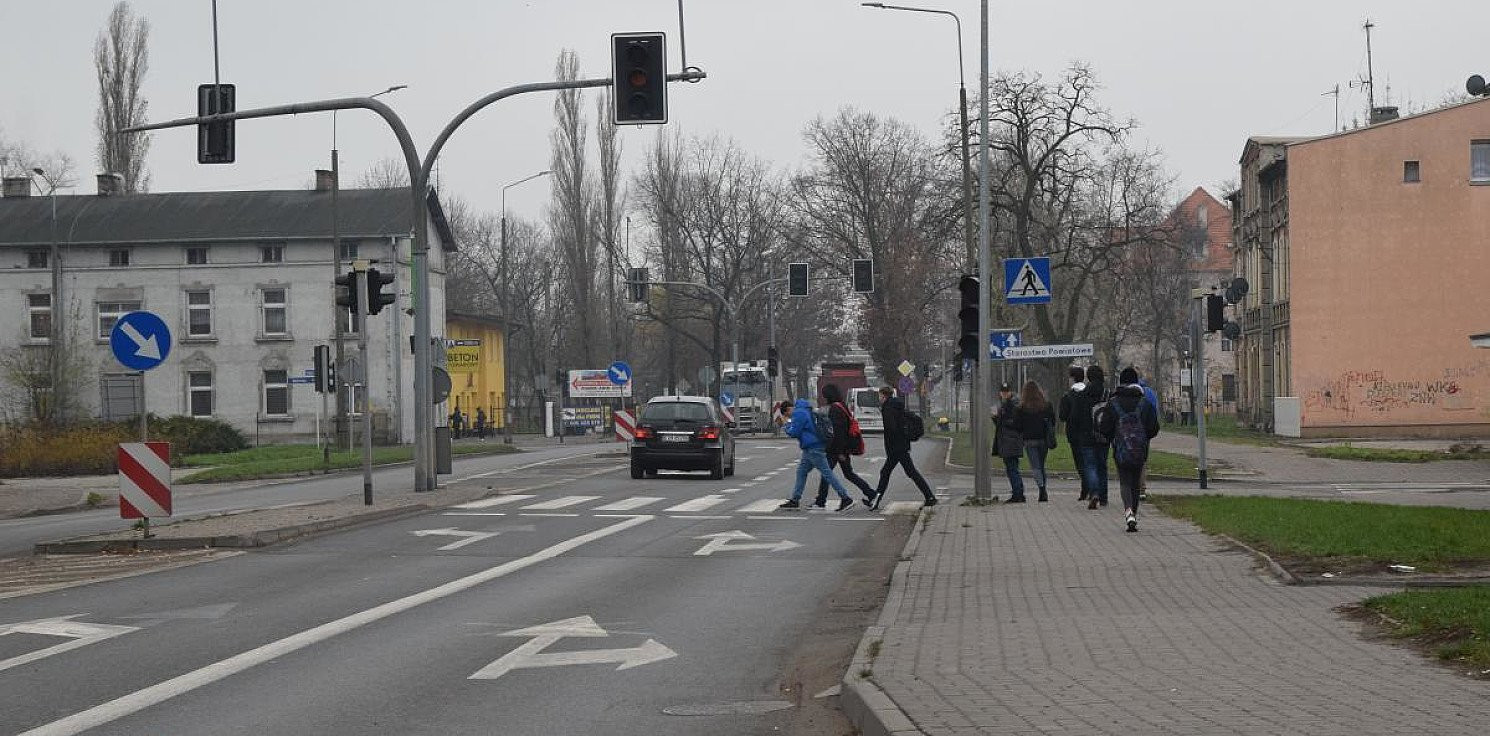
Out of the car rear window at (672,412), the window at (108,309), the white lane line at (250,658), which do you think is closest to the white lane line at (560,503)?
the car rear window at (672,412)

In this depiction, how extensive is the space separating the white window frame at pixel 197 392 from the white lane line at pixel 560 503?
44.9 metres

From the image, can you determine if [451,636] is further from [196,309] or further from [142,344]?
[196,309]

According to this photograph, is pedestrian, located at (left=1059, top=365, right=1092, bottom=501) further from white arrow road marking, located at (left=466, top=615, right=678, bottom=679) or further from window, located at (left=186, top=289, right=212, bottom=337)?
window, located at (left=186, top=289, right=212, bottom=337)

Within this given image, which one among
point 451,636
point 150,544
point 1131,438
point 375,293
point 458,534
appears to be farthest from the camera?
point 375,293

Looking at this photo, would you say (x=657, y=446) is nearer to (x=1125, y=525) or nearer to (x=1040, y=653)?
(x=1125, y=525)

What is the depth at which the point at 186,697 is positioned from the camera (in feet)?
28.2

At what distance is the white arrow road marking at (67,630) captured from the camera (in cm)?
1039

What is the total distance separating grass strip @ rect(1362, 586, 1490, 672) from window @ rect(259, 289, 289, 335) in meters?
60.8

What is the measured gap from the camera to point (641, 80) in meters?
20.2

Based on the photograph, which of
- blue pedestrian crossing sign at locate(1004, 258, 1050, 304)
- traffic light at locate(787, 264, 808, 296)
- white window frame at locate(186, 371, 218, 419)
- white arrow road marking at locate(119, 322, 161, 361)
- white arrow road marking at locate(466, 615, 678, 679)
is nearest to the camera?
white arrow road marking at locate(466, 615, 678, 679)

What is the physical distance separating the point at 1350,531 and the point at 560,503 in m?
12.0

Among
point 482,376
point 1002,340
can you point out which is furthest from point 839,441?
point 482,376

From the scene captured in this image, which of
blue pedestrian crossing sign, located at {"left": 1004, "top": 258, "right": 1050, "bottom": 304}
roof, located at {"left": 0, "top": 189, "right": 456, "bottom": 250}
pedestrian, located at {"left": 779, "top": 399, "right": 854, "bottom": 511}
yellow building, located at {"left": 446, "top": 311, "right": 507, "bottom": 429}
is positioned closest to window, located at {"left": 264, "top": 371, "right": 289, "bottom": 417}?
roof, located at {"left": 0, "top": 189, "right": 456, "bottom": 250}

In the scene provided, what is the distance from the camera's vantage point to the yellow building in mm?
81125
